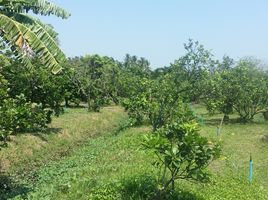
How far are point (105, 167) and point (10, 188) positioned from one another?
366 cm

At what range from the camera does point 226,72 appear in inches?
1404

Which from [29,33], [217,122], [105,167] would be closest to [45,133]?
[105,167]

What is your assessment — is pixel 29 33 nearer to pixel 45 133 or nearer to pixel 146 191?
pixel 146 191

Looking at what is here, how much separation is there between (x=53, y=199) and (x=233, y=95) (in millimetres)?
23385

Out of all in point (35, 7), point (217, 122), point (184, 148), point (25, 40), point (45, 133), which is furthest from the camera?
point (217, 122)

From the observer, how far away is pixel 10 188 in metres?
15.1

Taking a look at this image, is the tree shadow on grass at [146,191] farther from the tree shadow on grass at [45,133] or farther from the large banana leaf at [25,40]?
the tree shadow on grass at [45,133]

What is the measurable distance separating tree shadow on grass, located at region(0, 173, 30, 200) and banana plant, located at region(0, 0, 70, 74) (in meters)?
4.44

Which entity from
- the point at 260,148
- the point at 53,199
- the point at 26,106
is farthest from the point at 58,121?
the point at 53,199

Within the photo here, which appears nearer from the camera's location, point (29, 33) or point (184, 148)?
point (184, 148)

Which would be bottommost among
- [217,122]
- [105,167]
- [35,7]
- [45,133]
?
[105,167]

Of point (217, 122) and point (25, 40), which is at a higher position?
point (25, 40)

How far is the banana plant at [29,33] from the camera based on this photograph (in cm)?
1232

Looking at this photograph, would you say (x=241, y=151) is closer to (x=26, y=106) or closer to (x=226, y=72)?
(x=26, y=106)
